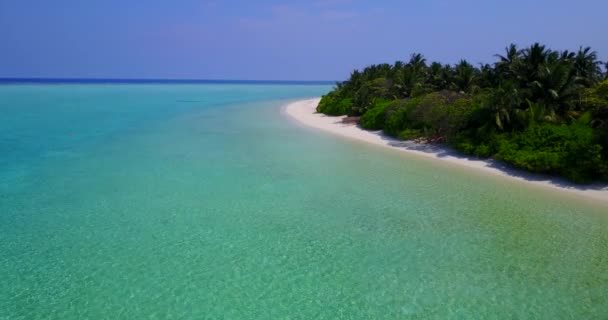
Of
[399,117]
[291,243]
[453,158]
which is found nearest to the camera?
[291,243]

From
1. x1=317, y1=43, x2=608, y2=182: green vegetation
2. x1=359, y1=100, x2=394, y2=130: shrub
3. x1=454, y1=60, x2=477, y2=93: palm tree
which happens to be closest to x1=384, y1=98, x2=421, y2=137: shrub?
x1=317, y1=43, x2=608, y2=182: green vegetation

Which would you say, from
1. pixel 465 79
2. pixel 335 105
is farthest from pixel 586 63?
pixel 335 105

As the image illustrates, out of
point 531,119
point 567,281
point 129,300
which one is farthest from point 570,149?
point 129,300

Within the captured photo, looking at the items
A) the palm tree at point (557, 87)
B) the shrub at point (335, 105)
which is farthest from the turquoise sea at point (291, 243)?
the shrub at point (335, 105)

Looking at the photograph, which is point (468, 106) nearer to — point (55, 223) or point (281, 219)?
point (281, 219)

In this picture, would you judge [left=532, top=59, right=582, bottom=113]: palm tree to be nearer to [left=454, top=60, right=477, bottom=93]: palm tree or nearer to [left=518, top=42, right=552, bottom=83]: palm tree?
[left=518, top=42, right=552, bottom=83]: palm tree

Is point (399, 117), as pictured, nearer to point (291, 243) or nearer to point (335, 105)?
point (335, 105)
